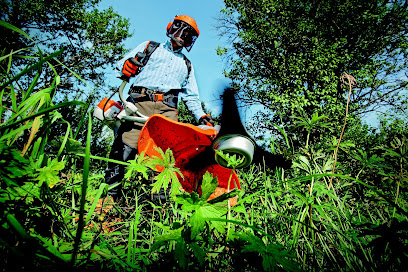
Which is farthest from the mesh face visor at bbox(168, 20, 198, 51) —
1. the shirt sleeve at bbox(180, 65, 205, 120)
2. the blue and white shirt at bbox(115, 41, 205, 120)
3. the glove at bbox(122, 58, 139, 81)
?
the glove at bbox(122, 58, 139, 81)

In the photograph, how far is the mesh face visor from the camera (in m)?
2.95

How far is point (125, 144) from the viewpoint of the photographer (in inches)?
88.4

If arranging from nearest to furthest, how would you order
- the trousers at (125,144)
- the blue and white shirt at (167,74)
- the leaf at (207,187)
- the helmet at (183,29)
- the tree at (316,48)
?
the leaf at (207,187)
the trousers at (125,144)
the blue and white shirt at (167,74)
the helmet at (183,29)
the tree at (316,48)

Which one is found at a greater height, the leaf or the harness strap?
the harness strap

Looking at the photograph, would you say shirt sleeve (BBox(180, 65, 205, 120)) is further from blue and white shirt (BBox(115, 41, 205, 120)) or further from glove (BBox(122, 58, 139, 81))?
glove (BBox(122, 58, 139, 81))

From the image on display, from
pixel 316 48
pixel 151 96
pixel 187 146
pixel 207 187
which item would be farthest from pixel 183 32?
pixel 316 48

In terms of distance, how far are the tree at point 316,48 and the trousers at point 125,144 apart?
513cm

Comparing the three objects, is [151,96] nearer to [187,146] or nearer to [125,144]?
[125,144]

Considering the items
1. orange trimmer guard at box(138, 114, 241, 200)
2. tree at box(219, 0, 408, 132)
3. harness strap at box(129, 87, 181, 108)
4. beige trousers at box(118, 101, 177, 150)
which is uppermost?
tree at box(219, 0, 408, 132)

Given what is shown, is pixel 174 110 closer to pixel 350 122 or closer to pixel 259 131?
pixel 259 131

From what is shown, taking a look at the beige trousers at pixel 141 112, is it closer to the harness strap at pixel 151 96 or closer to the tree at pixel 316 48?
the harness strap at pixel 151 96

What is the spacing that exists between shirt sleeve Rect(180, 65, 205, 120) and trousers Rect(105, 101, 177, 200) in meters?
0.49

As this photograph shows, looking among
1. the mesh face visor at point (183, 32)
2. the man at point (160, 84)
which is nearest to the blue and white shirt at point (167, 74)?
the man at point (160, 84)

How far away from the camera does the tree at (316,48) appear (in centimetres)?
670
